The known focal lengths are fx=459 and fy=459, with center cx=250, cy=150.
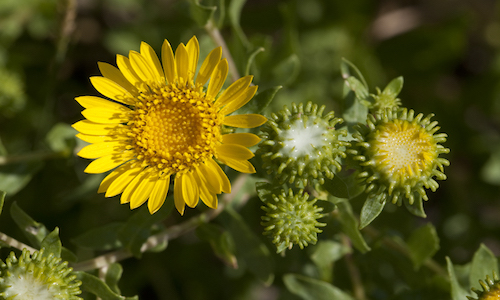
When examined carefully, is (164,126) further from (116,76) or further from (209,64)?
(209,64)

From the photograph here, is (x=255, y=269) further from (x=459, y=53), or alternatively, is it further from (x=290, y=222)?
(x=459, y=53)

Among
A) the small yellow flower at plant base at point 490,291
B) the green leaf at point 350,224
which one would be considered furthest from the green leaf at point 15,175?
the small yellow flower at plant base at point 490,291

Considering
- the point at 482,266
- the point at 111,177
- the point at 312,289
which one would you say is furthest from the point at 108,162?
the point at 482,266

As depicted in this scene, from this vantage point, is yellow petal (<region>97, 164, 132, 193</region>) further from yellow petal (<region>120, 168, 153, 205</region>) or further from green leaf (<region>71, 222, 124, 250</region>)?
green leaf (<region>71, 222, 124, 250</region>)

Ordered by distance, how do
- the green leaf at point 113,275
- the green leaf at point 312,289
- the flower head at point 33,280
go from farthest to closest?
the green leaf at point 312,289 → the green leaf at point 113,275 → the flower head at point 33,280

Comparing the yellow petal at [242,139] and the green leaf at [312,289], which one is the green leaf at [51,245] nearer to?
the yellow petal at [242,139]

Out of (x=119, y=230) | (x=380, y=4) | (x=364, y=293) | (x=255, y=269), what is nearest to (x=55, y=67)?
(x=119, y=230)
